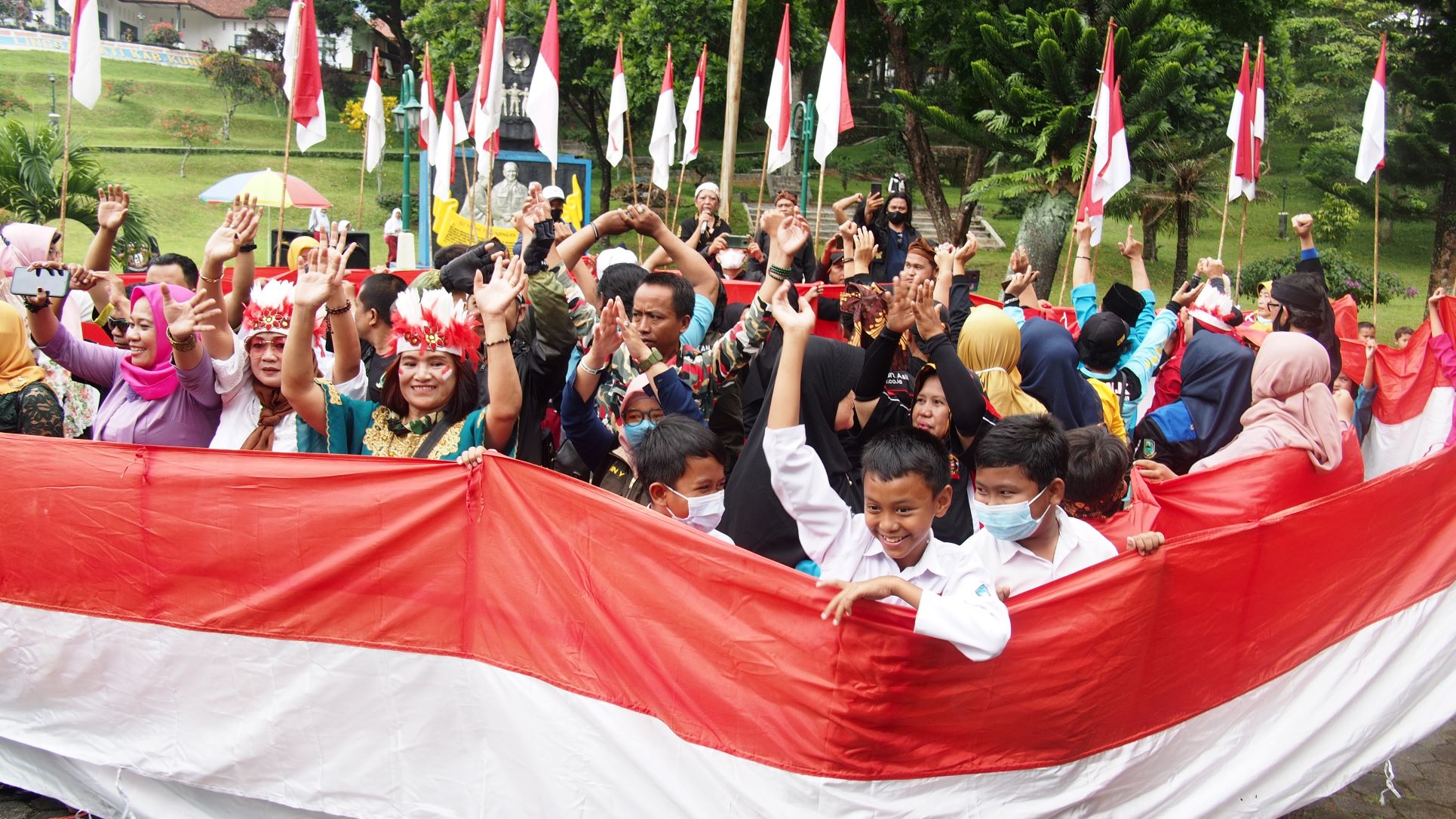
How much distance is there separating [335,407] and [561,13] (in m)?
27.3

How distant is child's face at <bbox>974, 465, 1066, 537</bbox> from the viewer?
327 cm

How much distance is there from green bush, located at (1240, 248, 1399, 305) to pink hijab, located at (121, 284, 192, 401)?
59.0 ft

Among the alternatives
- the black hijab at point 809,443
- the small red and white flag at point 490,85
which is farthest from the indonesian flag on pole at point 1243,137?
the black hijab at point 809,443

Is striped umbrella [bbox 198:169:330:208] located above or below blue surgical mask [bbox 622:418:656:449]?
above

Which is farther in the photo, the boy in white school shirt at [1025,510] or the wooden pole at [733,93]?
the wooden pole at [733,93]

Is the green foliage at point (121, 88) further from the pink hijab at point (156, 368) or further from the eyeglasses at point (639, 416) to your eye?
the eyeglasses at point (639, 416)

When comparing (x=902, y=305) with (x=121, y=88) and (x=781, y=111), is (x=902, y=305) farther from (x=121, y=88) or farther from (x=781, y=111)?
(x=121, y=88)

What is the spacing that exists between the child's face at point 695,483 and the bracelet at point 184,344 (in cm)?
180

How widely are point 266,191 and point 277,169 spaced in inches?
816

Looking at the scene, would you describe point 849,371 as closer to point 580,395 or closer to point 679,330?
point 679,330

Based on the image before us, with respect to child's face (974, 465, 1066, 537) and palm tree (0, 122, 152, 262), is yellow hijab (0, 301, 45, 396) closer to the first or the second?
child's face (974, 465, 1066, 537)

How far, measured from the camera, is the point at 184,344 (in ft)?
13.4

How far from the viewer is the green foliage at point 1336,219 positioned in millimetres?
27578

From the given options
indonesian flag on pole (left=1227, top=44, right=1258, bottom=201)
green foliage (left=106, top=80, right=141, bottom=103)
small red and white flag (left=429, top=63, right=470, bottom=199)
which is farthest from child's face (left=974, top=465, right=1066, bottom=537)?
green foliage (left=106, top=80, right=141, bottom=103)
